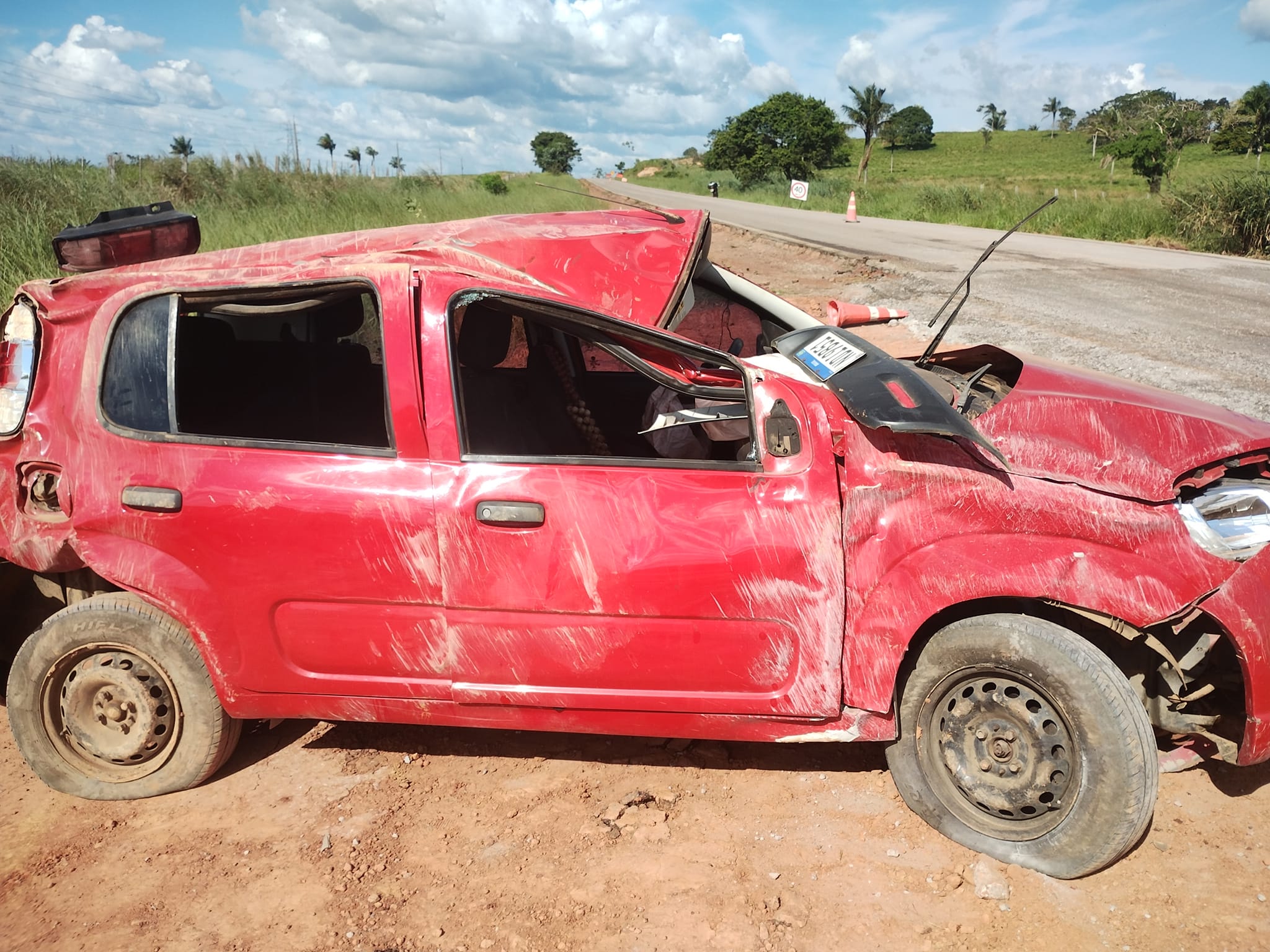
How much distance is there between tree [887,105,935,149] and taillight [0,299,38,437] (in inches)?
4088

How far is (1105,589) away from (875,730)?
0.79m

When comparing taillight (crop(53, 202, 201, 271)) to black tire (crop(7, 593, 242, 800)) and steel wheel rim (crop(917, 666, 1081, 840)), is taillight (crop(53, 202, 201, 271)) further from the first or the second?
steel wheel rim (crop(917, 666, 1081, 840))

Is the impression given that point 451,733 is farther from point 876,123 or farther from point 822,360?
point 876,123

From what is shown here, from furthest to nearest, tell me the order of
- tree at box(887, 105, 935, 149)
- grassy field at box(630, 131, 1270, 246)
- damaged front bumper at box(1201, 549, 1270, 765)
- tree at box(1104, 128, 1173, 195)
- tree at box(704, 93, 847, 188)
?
tree at box(887, 105, 935, 149) < tree at box(704, 93, 847, 188) < tree at box(1104, 128, 1173, 195) < grassy field at box(630, 131, 1270, 246) < damaged front bumper at box(1201, 549, 1270, 765)

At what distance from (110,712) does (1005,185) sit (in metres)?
54.2

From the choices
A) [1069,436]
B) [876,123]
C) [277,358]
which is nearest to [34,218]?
[277,358]

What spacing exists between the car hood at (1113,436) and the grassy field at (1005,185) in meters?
18.2

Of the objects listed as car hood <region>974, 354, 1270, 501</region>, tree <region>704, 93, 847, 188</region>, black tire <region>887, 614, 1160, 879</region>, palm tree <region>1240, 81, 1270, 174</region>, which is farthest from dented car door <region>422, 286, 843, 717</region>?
palm tree <region>1240, 81, 1270, 174</region>

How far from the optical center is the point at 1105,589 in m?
2.48

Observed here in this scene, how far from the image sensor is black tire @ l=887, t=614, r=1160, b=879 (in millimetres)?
2449

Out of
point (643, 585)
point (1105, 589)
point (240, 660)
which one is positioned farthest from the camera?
point (240, 660)

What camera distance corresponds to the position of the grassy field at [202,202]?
9469mm

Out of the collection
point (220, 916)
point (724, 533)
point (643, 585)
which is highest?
point (724, 533)

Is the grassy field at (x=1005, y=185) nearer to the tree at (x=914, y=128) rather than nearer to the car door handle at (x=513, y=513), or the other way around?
the tree at (x=914, y=128)
